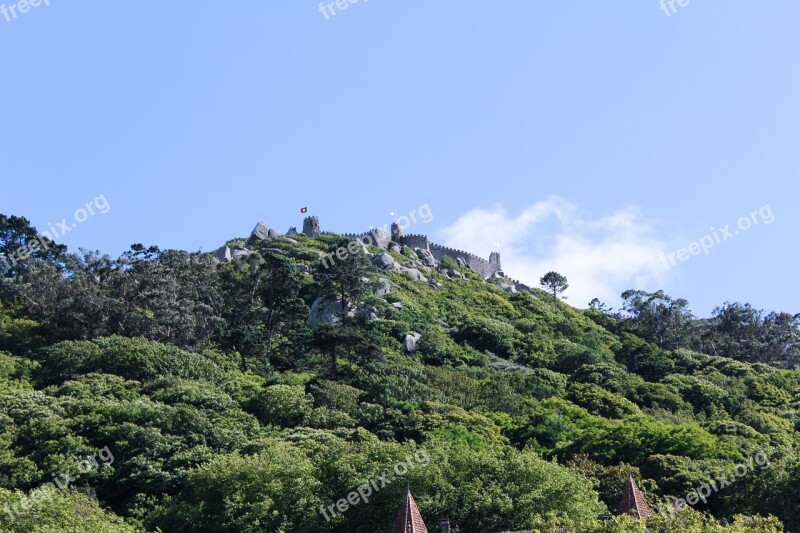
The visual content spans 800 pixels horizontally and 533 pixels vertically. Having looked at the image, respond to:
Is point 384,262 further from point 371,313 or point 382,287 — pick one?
point 371,313

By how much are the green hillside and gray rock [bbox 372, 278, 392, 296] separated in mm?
317

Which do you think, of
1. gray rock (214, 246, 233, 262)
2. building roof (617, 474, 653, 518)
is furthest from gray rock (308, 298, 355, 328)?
building roof (617, 474, 653, 518)

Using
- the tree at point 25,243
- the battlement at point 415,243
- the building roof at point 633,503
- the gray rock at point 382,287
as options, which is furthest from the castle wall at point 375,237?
the building roof at point 633,503

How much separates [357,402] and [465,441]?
884 centimetres

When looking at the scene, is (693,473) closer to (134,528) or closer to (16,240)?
(134,528)

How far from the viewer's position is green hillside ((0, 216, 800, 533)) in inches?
1919

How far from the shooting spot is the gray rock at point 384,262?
113 meters

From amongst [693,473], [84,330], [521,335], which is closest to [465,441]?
[693,473]

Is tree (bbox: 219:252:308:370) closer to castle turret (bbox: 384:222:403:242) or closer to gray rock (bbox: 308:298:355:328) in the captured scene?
gray rock (bbox: 308:298:355:328)

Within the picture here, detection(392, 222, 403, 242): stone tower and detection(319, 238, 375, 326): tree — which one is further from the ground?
detection(392, 222, 403, 242): stone tower

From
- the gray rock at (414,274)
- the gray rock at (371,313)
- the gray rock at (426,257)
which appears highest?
the gray rock at (426,257)

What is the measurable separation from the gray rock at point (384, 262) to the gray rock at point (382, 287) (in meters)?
8.58

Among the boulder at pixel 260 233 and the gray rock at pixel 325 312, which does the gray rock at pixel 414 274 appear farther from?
the gray rock at pixel 325 312

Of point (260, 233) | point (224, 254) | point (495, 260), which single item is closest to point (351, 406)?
point (224, 254)
